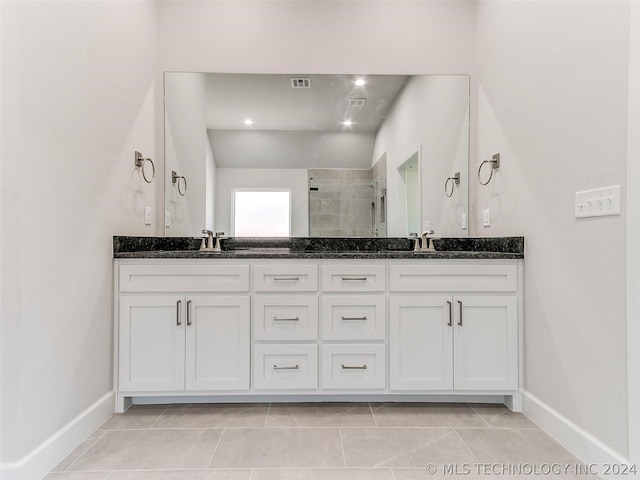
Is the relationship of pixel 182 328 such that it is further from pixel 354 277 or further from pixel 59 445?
pixel 354 277

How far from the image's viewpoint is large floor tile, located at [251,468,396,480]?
1365mm

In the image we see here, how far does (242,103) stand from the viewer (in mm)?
2459

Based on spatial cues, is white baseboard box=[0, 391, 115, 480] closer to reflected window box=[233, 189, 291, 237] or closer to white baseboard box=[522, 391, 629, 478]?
reflected window box=[233, 189, 291, 237]

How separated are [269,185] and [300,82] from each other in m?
0.76

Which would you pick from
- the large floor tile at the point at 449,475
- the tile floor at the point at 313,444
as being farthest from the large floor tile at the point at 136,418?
the large floor tile at the point at 449,475

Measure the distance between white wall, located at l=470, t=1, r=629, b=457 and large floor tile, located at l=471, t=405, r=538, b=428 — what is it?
141mm

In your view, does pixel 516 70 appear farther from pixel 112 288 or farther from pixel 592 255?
pixel 112 288

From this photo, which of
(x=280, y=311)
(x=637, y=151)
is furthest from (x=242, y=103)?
(x=637, y=151)

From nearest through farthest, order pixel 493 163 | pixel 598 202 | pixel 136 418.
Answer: pixel 598 202 < pixel 136 418 < pixel 493 163

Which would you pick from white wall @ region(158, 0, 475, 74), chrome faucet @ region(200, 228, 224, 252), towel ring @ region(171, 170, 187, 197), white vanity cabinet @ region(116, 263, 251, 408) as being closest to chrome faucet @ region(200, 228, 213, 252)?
chrome faucet @ region(200, 228, 224, 252)

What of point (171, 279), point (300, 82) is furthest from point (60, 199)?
point (300, 82)

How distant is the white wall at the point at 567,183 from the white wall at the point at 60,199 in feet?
7.31

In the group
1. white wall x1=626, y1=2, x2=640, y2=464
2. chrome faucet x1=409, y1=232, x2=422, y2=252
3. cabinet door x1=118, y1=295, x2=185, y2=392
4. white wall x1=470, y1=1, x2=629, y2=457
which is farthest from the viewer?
chrome faucet x1=409, y1=232, x2=422, y2=252

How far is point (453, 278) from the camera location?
1927mm
